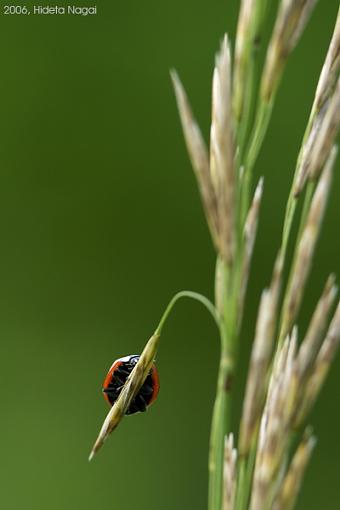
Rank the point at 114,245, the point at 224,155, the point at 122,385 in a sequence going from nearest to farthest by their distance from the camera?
the point at 224,155, the point at 122,385, the point at 114,245

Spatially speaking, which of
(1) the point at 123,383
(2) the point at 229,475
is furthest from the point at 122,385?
(2) the point at 229,475

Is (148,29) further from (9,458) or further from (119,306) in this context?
(9,458)

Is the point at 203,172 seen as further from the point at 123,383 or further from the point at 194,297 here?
the point at 123,383

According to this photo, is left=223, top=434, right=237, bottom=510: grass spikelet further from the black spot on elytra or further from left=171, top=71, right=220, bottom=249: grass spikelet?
the black spot on elytra

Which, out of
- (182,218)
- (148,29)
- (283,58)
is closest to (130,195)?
(182,218)

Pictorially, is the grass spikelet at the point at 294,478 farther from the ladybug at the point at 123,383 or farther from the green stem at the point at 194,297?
the ladybug at the point at 123,383

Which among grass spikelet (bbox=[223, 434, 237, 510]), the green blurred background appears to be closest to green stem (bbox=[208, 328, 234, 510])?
grass spikelet (bbox=[223, 434, 237, 510])

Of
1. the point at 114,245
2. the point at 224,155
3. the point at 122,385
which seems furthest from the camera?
the point at 114,245

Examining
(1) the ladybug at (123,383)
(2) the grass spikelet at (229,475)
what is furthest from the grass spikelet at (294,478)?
(1) the ladybug at (123,383)

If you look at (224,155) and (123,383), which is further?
(123,383)
